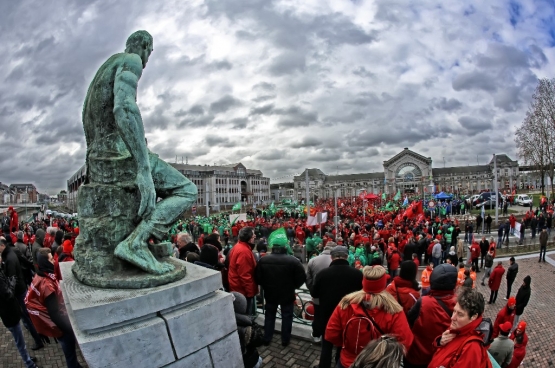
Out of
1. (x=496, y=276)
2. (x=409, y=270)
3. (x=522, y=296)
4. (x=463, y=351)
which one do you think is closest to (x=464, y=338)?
(x=463, y=351)

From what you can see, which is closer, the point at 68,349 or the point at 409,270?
the point at 409,270

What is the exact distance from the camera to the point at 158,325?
2.71 m

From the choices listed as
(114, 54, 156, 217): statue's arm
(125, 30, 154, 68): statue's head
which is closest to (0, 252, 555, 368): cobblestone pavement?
(114, 54, 156, 217): statue's arm

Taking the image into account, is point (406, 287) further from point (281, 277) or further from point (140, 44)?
point (140, 44)

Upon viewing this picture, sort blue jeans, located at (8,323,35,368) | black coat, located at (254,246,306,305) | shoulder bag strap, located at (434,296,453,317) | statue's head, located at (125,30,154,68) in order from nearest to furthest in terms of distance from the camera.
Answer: shoulder bag strap, located at (434,296,453,317) → statue's head, located at (125,30,154,68) → blue jeans, located at (8,323,35,368) → black coat, located at (254,246,306,305)

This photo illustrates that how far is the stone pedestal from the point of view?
2479mm

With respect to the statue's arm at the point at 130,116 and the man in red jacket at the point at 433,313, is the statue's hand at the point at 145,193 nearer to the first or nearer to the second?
the statue's arm at the point at 130,116

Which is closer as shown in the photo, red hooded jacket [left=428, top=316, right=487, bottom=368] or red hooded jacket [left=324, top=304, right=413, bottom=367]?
red hooded jacket [left=428, top=316, right=487, bottom=368]

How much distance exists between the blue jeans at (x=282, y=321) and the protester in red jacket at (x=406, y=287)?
165cm

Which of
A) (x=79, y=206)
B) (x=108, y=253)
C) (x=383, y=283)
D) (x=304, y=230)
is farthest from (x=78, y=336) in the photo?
(x=304, y=230)

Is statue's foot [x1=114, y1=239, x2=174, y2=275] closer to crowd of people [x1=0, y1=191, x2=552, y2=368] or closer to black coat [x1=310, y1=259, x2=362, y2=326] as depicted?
crowd of people [x1=0, y1=191, x2=552, y2=368]

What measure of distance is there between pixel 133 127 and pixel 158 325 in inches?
72.4

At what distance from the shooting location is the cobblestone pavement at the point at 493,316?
445cm

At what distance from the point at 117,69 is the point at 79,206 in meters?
1.48
